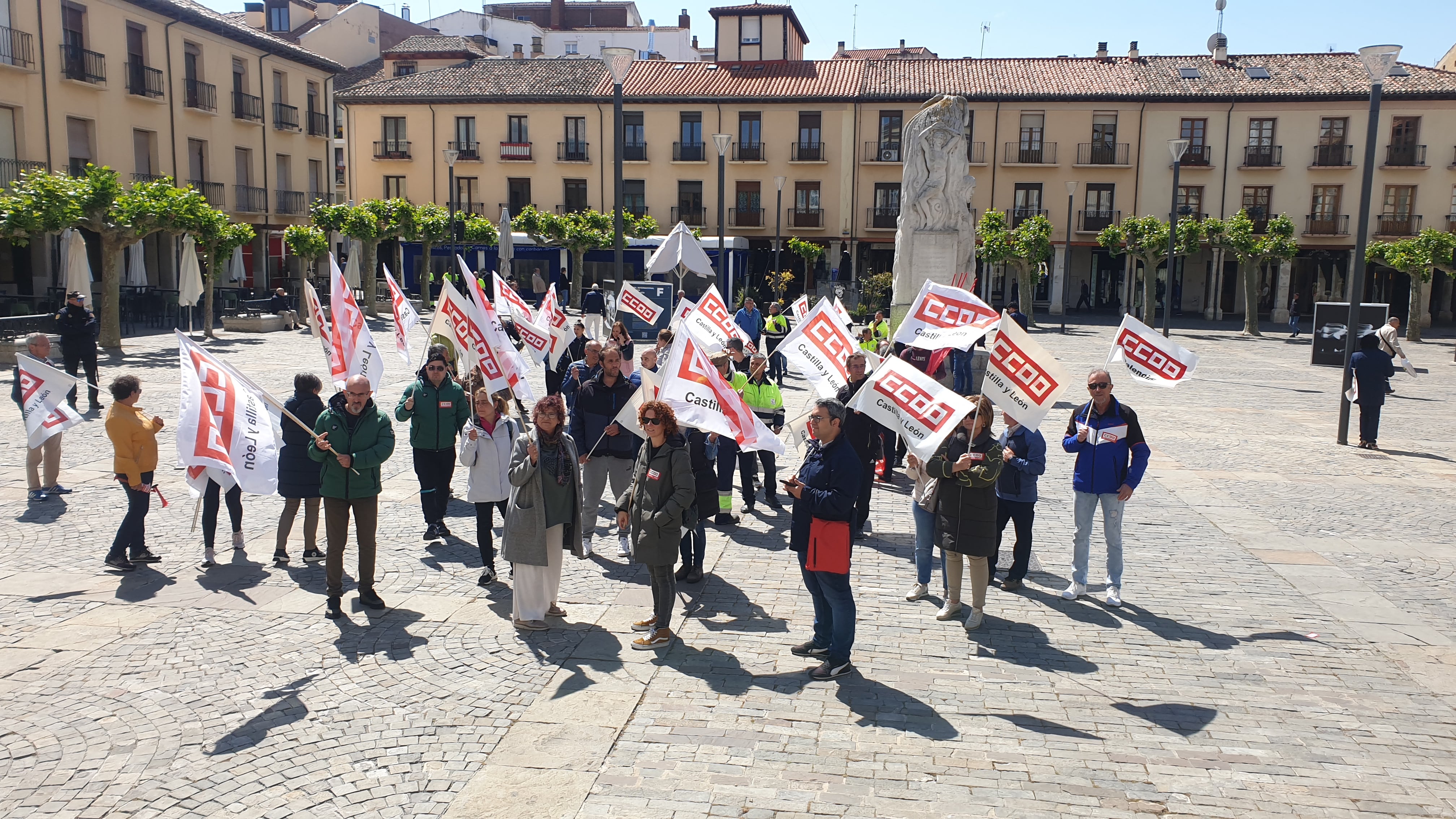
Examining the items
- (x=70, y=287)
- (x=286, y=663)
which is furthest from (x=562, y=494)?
(x=70, y=287)

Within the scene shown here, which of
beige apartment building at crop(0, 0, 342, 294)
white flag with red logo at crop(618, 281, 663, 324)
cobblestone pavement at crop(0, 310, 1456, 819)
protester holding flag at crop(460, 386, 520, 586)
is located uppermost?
beige apartment building at crop(0, 0, 342, 294)

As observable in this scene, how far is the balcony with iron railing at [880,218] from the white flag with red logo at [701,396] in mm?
40727

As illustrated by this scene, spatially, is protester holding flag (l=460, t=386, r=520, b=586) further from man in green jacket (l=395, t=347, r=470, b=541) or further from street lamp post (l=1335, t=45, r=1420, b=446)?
street lamp post (l=1335, t=45, r=1420, b=446)

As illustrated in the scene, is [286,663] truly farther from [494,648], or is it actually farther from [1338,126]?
[1338,126]

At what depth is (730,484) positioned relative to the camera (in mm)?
10016

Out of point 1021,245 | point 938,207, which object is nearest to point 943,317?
point 938,207

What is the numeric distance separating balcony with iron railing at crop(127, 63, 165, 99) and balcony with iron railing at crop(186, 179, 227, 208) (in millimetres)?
3002

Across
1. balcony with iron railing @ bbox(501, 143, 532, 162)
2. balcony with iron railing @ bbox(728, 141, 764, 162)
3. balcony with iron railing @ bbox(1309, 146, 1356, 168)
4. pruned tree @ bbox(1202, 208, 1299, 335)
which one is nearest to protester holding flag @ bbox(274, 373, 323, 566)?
pruned tree @ bbox(1202, 208, 1299, 335)

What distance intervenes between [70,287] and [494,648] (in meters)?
19.8

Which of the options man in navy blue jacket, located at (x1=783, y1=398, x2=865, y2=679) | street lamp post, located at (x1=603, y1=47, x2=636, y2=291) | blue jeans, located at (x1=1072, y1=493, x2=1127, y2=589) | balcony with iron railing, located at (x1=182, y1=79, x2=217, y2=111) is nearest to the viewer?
man in navy blue jacket, located at (x1=783, y1=398, x2=865, y2=679)

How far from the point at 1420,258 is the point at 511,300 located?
101ft

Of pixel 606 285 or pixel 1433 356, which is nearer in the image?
pixel 1433 356

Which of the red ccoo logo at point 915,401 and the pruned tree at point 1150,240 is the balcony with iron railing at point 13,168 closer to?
the red ccoo logo at point 915,401

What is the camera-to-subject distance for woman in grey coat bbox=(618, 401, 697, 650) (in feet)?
22.4
